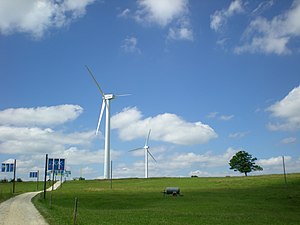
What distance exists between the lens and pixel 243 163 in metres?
145

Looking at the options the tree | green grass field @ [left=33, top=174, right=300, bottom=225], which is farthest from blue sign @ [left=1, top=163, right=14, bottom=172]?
the tree

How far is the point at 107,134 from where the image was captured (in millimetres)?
110812

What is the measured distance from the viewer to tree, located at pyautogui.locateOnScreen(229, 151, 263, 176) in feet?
476

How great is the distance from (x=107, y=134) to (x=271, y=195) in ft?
195

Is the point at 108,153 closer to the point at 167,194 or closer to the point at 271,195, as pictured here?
the point at 167,194

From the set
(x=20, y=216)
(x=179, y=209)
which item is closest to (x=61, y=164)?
(x=179, y=209)

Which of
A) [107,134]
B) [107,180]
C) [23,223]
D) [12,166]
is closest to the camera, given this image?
[23,223]

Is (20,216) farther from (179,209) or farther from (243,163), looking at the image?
(243,163)

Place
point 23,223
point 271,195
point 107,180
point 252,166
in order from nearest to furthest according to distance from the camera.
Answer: point 23,223 → point 271,195 → point 107,180 → point 252,166

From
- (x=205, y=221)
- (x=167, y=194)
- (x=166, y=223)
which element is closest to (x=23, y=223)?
(x=166, y=223)

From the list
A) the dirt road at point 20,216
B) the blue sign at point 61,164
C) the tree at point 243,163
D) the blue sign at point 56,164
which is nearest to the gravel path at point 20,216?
the dirt road at point 20,216

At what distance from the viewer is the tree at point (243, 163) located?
145 m

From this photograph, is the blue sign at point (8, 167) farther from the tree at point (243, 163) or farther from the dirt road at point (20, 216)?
the tree at point (243, 163)

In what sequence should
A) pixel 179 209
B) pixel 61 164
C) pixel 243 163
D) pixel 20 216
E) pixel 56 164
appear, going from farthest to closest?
pixel 243 163, pixel 61 164, pixel 56 164, pixel 179 209, pixel 20 216
